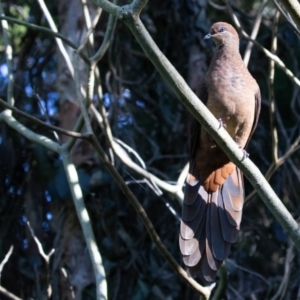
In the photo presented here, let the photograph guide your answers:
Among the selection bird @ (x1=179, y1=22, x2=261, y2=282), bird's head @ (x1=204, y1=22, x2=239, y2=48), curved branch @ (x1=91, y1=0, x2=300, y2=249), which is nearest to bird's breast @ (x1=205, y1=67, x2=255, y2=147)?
bird @ (x1=179, y1=22, x2=261, y2=282)

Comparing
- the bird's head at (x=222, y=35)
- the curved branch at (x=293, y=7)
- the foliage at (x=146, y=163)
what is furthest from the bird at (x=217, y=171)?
the curved branch at (x=293, y=7)

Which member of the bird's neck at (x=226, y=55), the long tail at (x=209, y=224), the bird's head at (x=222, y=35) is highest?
the bird's head at (x=222, y=35)

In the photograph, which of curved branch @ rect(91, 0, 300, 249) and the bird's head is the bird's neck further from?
curved branch @ rect(91, 0, 300, 249)

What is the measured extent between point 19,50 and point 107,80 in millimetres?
1030

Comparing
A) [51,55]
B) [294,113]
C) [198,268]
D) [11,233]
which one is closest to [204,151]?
[198,268]

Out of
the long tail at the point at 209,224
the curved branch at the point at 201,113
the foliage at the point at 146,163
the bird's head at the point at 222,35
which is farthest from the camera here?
the foliage at the point at 146,163

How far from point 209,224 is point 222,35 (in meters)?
1.09

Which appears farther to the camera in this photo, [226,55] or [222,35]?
[222,35]

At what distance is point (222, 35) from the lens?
150 inches

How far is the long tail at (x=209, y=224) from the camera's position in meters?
3.29

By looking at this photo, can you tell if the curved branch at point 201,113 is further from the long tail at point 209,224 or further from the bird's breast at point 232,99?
the bird's breast at point 232,99

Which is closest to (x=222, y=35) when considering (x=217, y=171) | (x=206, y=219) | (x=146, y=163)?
(x=217, y=171)

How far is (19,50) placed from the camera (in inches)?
210

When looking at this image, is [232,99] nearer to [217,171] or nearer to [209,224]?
[217,171]
